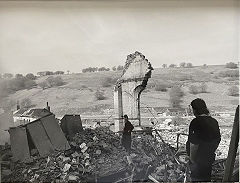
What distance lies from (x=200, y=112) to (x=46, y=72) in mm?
1264

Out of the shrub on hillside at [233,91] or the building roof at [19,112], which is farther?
the shrub on hillside at [233,91]

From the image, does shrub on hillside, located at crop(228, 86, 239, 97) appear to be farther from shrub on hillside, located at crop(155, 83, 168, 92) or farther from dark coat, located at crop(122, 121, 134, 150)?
dark coat, located at crop(122, 121, 134, 150)

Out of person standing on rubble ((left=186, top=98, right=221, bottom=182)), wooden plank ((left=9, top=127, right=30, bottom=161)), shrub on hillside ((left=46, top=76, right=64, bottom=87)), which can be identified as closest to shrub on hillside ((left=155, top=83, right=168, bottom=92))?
person standing on rubble ((left=186, top=98, right=221, bottom=182))

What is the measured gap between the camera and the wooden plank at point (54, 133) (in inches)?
109

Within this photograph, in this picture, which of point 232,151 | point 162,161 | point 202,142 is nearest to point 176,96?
point 202,142

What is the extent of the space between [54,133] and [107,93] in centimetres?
52

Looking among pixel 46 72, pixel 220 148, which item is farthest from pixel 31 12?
pixel 220 148

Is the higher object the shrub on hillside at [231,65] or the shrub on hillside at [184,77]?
the shrub on hillside at [231,65]

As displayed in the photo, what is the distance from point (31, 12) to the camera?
8.98 feet

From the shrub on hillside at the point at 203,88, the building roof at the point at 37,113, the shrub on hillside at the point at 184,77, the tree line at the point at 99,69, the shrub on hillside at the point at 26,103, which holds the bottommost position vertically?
the building roof at the point at 37,113

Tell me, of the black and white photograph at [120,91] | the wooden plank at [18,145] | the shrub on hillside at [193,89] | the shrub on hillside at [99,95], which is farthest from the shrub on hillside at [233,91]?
the wooden plank at [18,145]

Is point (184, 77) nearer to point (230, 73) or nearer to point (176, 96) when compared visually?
point (176, 96)

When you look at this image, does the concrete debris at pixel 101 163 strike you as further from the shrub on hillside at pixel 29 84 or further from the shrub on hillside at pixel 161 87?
the shrub on hillside at pixel 29 84

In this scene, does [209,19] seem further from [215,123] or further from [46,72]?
[46,72]
